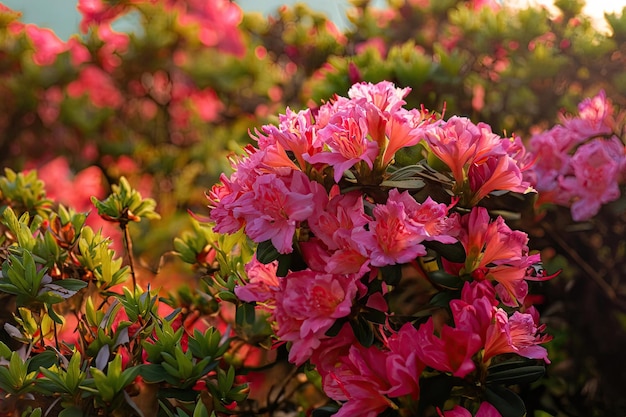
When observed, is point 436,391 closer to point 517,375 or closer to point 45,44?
point 517,375

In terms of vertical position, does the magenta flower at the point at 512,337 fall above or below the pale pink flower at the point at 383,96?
below

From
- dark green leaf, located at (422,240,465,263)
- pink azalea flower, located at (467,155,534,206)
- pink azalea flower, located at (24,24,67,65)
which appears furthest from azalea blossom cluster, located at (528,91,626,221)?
pink azalea flower, located at (24,24,67,65)

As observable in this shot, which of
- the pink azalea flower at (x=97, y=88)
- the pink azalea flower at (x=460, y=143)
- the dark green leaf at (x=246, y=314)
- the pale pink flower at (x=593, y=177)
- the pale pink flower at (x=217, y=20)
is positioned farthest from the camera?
the pink azalea flower at (x=97, y=88)

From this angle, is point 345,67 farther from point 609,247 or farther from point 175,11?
point 175,11

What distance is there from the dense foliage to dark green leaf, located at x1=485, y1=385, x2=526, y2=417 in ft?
1.19

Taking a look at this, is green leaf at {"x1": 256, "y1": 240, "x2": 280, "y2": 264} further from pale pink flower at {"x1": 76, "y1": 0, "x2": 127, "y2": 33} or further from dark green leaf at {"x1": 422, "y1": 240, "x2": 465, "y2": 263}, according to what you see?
pale pink flower at {"x1": 76, "y1": 0, "x2": 127, "y2": 33}

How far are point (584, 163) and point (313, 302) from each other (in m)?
0.90

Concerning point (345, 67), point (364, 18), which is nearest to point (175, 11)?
point (364, 18)

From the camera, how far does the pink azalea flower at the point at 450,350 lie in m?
1.09

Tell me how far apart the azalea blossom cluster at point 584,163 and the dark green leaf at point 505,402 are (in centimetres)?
64

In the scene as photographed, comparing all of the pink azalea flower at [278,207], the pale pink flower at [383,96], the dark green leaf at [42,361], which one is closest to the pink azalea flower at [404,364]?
the pink azalea flower at [278,207]

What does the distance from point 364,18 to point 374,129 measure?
6.51 feet

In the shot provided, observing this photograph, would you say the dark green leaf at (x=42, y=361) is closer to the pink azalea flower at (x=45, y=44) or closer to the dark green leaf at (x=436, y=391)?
the dark green leaf at (x=436, y=391)

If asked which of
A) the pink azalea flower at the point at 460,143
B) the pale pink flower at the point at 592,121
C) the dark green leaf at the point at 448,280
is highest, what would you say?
the pink azalea flower at the point at 460,143
